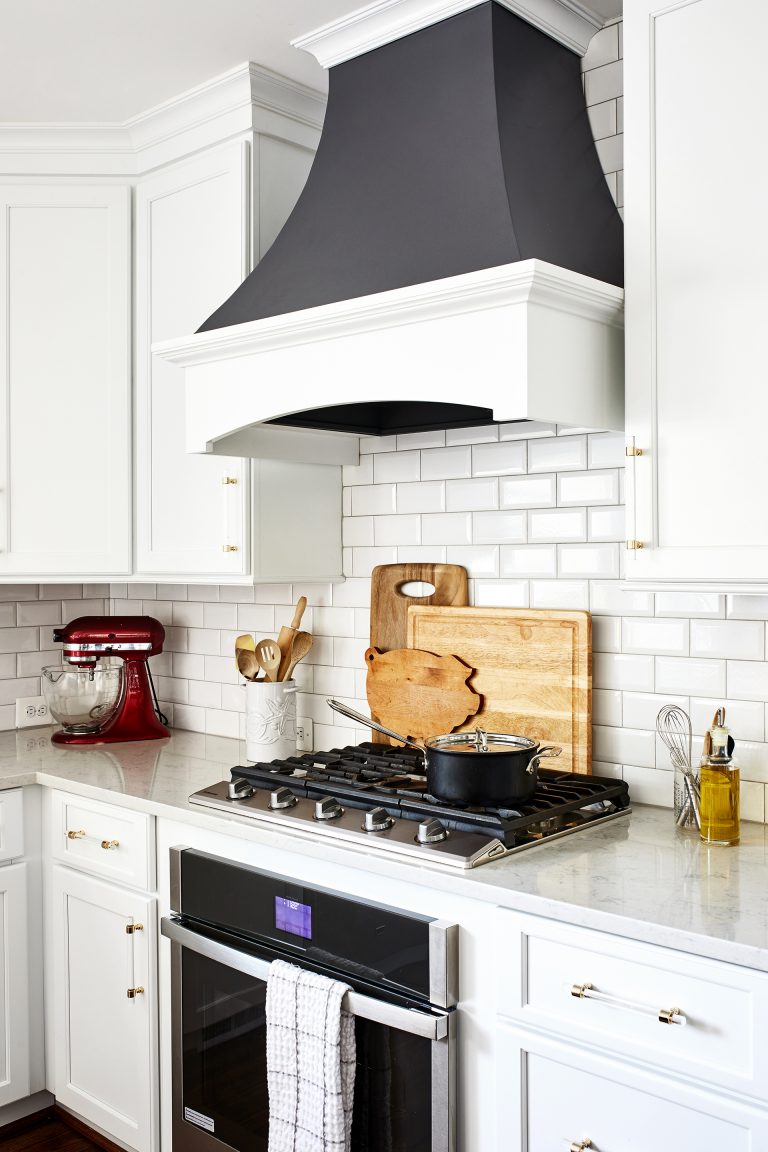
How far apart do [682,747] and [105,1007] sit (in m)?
1.48

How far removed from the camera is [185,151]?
2.66 meters

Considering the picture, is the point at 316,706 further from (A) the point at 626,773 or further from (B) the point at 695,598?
(B) the point at 695,598

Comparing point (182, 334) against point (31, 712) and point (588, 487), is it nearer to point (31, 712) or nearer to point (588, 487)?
point (588, 487)

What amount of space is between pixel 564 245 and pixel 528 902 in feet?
3.85

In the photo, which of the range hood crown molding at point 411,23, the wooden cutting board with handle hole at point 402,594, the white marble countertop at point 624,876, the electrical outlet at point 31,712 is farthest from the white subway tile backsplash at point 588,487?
the electrical outlet at point 31,712

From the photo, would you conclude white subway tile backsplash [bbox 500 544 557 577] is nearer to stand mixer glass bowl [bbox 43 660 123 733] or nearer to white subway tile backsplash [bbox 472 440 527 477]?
white subway tile backsplash [bbox 472 440 527 477]

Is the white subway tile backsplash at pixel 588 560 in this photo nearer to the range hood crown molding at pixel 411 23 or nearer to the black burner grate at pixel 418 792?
the black burner grate at pixel 418 792

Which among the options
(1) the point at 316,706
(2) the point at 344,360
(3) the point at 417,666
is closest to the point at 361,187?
(2) the point at 344,360

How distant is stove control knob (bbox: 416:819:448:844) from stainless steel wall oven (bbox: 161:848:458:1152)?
0.13m

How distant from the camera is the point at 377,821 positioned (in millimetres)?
1869

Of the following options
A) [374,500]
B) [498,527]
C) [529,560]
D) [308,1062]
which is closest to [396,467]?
[374,500]

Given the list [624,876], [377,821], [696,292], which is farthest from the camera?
[377,821]

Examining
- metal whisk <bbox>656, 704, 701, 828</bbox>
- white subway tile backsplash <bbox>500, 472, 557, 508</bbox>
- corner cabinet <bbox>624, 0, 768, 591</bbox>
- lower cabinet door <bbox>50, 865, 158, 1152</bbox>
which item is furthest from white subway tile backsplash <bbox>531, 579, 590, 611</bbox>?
lower cabinet door <bbox>50, 865, 158, 1152</bbox>

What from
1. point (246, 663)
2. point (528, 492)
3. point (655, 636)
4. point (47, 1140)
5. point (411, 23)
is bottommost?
point (47, 1140)
